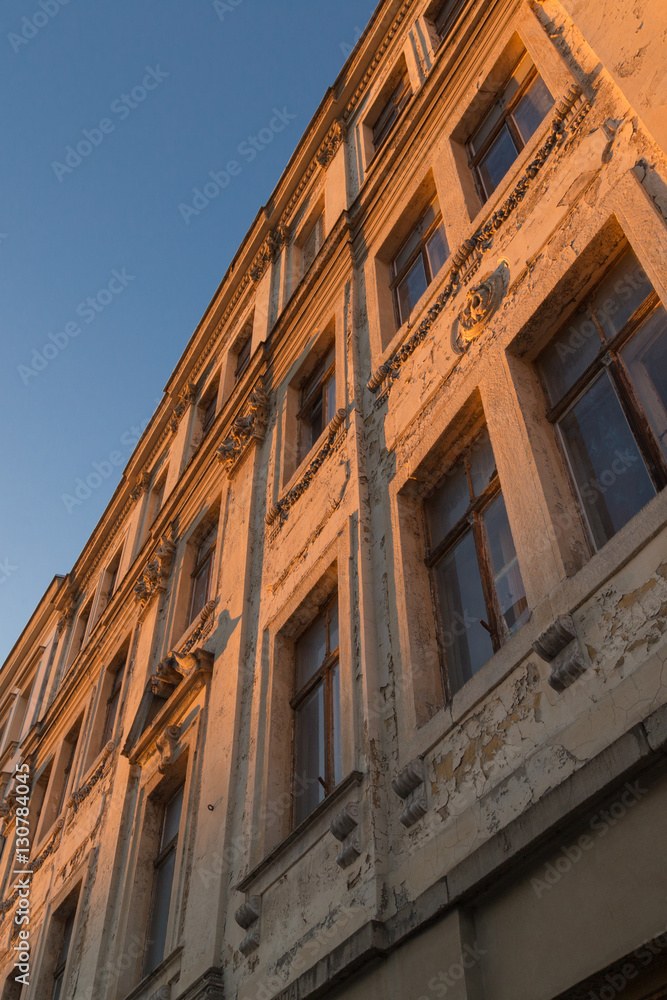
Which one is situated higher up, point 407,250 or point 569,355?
point 407,250

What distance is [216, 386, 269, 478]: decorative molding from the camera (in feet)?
40.9

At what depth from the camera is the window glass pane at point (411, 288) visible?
33.3 ft

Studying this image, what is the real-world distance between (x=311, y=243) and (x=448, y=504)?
8898mm

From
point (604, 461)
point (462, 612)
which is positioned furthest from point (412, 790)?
point (604, 461)

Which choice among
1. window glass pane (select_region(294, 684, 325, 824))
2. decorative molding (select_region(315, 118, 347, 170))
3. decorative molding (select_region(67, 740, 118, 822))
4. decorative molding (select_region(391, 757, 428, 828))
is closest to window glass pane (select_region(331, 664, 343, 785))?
window glass pane (select_region(294, 684, 325, 824))

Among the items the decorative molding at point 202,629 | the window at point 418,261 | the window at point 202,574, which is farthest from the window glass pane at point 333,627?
the window at point 202,574

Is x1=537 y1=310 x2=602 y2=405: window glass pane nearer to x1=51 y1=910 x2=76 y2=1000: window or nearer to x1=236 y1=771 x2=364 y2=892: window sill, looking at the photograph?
x1=236 y1=771 x2=364 y2=892: window sill

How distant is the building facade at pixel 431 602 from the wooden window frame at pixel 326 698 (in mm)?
44

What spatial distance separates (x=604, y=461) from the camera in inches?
229

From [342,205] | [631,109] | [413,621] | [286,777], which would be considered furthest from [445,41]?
[286,777]

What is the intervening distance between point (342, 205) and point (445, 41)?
2890 millimetres

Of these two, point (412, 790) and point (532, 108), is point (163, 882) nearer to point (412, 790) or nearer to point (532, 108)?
point (412, 790)

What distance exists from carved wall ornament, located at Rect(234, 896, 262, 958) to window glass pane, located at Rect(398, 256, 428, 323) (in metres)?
6.32

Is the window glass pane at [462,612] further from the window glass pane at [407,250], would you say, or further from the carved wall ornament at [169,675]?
the window glass pane at [407,250]
